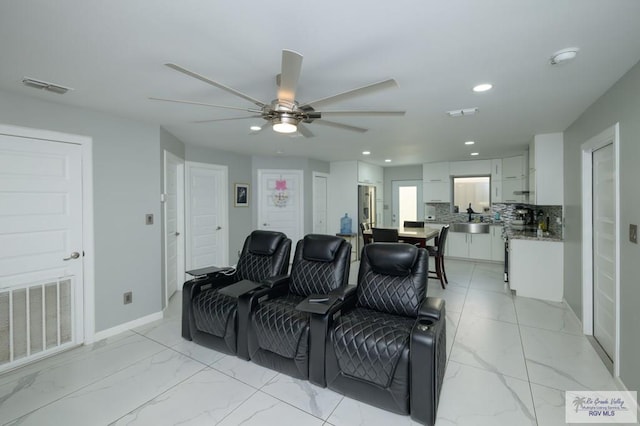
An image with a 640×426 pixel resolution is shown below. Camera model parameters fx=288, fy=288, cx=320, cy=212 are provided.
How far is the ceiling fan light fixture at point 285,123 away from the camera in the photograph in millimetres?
1992

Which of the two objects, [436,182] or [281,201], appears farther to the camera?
[436,182]

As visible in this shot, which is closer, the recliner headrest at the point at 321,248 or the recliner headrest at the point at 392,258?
the recliner headrest at the point at 392,258

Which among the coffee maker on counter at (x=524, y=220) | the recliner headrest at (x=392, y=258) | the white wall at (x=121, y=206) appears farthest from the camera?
the coffee maker on counter at (x=524, y=220)

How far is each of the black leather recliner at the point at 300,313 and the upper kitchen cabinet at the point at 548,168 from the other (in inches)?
124

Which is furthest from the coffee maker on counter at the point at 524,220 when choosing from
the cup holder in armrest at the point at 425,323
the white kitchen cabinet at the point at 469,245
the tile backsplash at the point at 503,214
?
A: the cup holder in armrest at the point at 425,323

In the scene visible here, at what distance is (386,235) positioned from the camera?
4609 millimetres

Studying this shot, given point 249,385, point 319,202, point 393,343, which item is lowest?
point 249,385

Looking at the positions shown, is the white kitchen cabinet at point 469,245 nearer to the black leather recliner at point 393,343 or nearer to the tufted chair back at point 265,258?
the black leather recliner at point 393,343

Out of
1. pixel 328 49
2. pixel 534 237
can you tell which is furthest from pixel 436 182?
pixel 328 49

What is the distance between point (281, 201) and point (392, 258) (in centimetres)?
379

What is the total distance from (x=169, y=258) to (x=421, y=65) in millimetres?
3950

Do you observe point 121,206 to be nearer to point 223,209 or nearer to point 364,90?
point 223,209

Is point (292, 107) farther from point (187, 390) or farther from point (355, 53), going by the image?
point (187, 390)

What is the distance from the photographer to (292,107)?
1.94 m
